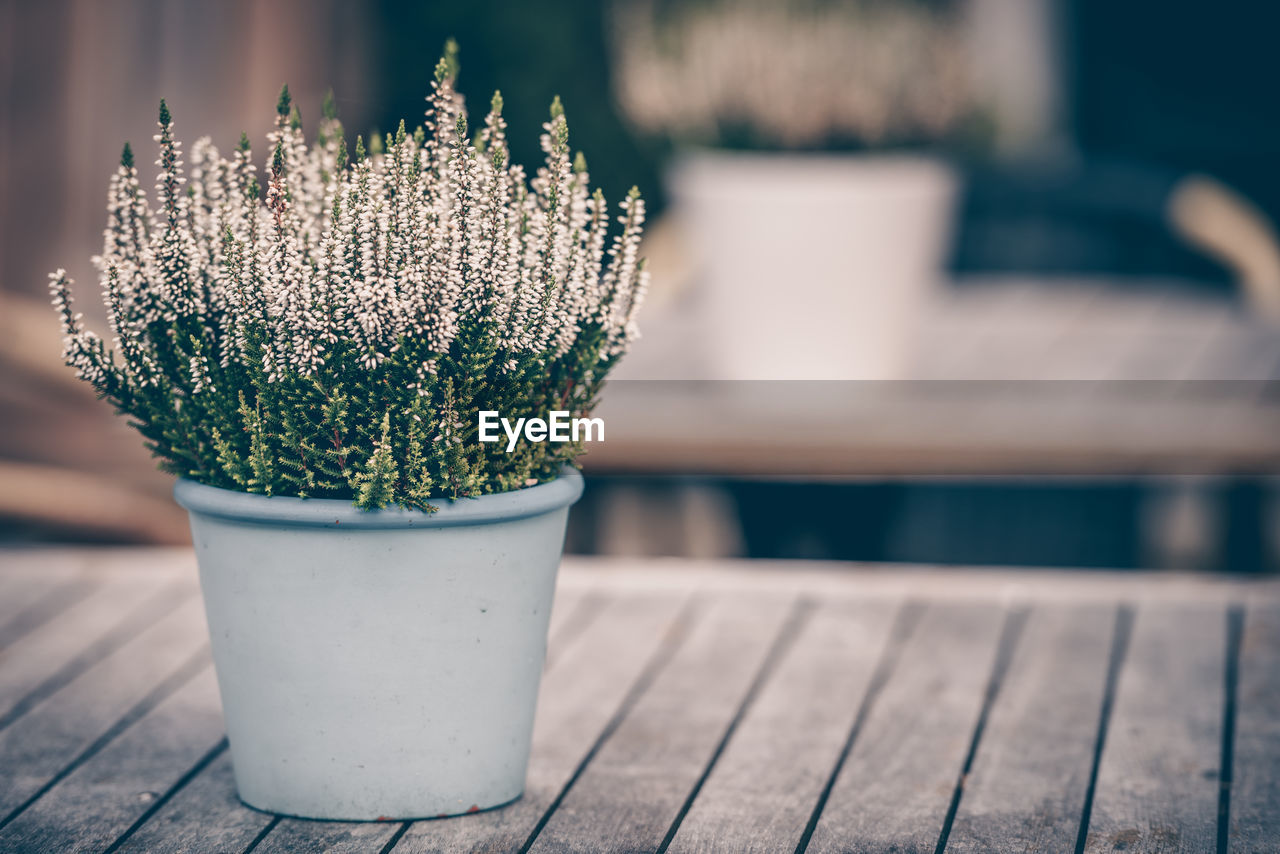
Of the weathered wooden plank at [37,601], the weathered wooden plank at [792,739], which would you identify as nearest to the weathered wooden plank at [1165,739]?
the weathered wooden plank at [792,739]

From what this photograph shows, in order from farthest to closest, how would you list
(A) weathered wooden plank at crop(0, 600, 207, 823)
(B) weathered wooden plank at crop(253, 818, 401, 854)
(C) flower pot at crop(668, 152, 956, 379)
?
(C) flower pot at crop(668, 152, 956, 379) < (A) weathered wooden plank at crop(0, 600, 207, 823) < (B) weathered wooden plank at crop(253, 818, 401, 854)

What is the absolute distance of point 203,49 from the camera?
4.48 meters

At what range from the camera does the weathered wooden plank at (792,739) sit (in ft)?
6.12

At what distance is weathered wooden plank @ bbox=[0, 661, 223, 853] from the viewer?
1818 millimetres

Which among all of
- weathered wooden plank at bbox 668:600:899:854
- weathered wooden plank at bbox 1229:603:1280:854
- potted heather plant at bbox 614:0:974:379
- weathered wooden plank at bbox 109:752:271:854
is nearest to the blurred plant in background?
potted heather plant at bbox 614:0:974:379

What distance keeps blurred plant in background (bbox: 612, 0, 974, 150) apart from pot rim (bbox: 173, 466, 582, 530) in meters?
2.39

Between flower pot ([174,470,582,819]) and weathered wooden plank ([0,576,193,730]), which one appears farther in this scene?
weathered wooden plank ([0,576,193,730])

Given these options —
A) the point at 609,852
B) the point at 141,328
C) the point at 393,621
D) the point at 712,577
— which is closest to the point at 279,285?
the point at 141,328

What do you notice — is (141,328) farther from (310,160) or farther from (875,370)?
(875,370)

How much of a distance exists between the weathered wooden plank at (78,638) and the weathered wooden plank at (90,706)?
3 centimetres

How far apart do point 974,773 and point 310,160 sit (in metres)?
1.23

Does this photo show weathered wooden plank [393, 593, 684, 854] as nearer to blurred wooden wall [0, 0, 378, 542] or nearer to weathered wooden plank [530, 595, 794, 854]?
weathered wooden plank [530, 595, 794, 854]

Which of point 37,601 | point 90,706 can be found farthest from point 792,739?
point 37,601

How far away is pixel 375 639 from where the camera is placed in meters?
1.74
